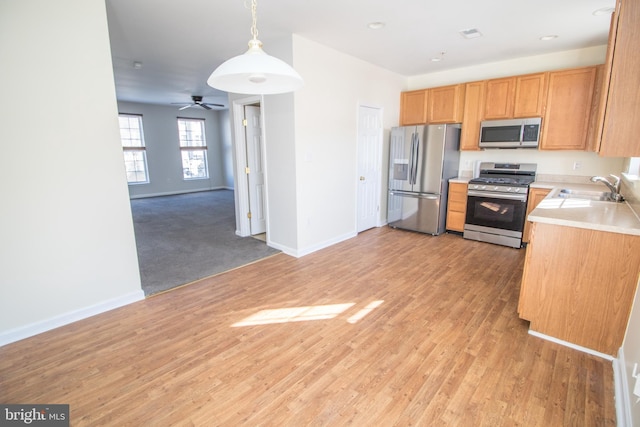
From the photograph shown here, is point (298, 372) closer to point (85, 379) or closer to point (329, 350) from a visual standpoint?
point (329, 350)

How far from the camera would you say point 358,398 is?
1.75 metres

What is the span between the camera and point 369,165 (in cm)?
505

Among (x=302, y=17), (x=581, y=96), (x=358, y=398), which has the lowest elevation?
(x=358, y=398)

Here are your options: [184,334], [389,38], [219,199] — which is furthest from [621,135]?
[219,199]

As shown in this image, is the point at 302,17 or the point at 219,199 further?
the point at 219,199

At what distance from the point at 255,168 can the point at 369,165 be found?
188cm

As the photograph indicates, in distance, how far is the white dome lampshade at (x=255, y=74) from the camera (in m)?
1.27

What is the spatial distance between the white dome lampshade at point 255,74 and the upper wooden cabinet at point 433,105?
414 centimetres

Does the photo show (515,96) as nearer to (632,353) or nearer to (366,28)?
(366,28)

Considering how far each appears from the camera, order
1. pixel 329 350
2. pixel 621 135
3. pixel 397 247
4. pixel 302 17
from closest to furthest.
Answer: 1. pixel 621 135
2. pixel 329 350
3. pixel 302 17
4. pixel 397 247

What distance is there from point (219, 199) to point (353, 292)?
21.5 ft

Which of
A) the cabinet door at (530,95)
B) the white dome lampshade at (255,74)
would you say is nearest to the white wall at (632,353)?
the white dome lampshade at (255,74)

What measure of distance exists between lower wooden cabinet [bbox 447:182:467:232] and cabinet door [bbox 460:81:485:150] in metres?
0.68

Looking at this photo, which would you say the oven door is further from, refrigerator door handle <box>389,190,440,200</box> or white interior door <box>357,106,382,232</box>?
white interior door <box>357,106,382,232</box>
